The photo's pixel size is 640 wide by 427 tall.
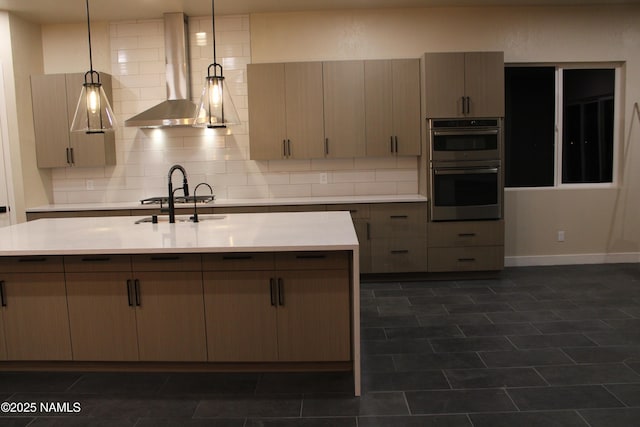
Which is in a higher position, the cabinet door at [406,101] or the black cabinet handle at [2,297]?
the cabinet door at [406,101]

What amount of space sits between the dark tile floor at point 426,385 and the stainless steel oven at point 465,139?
1701mm

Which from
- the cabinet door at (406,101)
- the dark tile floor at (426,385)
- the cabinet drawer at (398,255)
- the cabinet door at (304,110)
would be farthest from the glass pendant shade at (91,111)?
the cabinet door at (406,101)

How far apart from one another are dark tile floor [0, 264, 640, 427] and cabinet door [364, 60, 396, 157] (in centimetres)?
202

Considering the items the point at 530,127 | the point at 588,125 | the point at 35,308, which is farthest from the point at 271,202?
the point at 588,125

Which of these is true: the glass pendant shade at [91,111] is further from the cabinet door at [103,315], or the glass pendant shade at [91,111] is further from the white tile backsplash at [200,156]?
the white tile backsplash at [200,156]

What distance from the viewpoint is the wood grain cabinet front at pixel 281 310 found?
2.98 m

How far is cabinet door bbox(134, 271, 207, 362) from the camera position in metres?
3.05

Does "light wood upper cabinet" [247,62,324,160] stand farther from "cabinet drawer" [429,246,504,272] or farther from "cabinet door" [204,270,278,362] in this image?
"cabinet door" [204,270,278,362]

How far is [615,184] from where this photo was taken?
5.93m

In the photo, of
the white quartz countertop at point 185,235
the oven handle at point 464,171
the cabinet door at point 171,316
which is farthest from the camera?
the oven handle at point 464,171

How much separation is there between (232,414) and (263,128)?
135 inches

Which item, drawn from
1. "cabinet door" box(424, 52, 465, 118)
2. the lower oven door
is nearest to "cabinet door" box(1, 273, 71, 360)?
the lower oven door

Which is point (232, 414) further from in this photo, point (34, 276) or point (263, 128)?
point (263, 128)

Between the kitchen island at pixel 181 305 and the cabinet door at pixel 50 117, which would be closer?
the kitchen island at pixel 181 305
